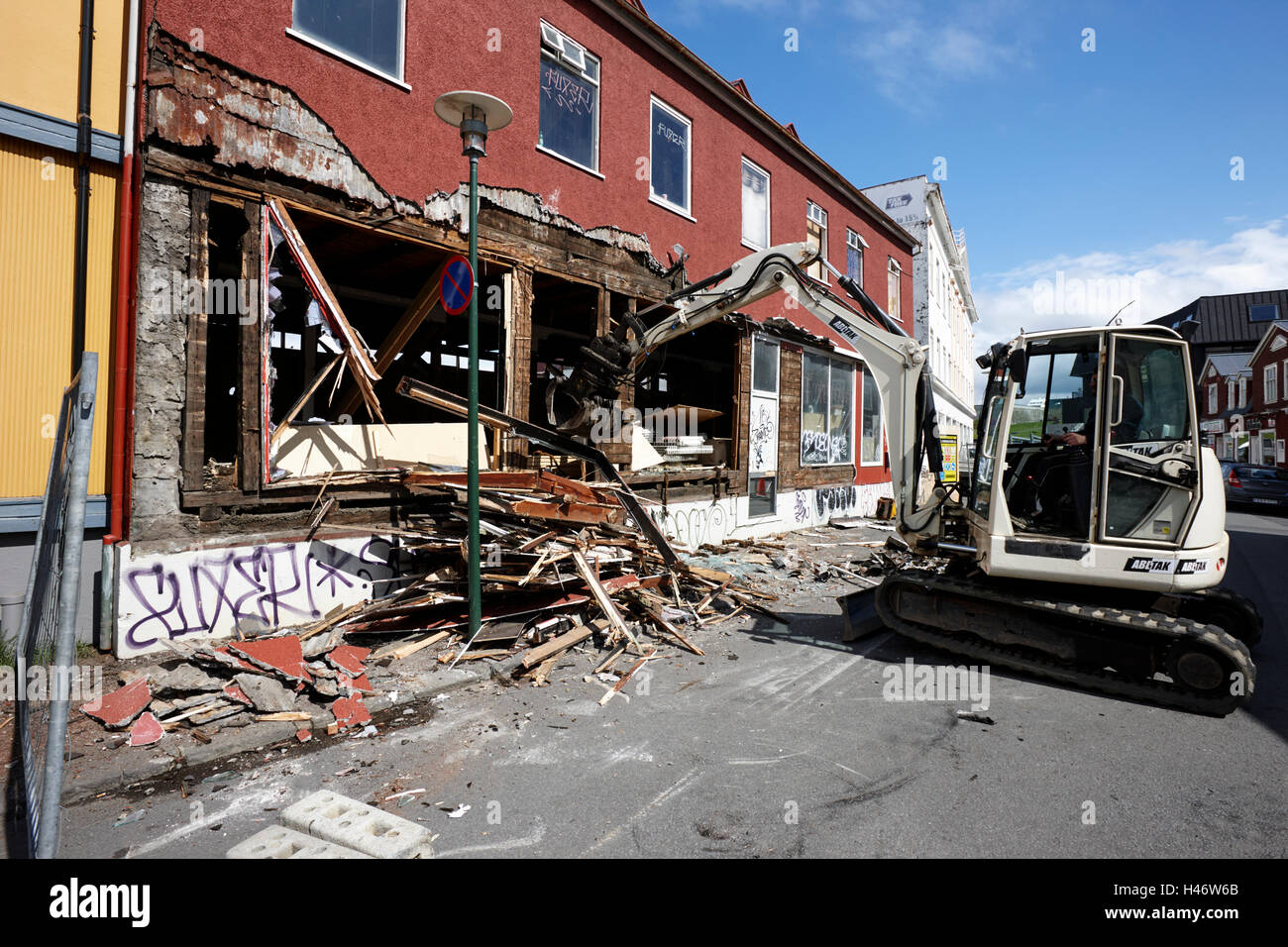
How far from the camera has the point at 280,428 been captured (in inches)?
279

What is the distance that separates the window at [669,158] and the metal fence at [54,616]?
9969mm

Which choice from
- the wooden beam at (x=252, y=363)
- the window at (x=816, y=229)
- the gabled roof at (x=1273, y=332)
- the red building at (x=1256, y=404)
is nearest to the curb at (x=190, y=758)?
the wooden beam at (x=252, y=363)

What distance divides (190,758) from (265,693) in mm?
661

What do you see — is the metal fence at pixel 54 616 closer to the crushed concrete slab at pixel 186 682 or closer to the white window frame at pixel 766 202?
the crushed concrete slab at pixel 186 682

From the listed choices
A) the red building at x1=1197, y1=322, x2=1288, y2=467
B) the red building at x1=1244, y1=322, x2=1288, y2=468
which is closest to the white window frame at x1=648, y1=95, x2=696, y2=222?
the red building at x1=1197, y1=322, x2=1288, y2=467

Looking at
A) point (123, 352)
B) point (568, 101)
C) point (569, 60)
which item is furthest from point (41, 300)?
point (569, 60)

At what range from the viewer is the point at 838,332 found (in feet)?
25.1

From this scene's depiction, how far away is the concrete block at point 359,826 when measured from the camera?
328 centimetres

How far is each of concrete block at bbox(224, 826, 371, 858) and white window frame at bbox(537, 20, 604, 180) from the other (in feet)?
29.0

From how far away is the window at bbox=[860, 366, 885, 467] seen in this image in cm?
1904

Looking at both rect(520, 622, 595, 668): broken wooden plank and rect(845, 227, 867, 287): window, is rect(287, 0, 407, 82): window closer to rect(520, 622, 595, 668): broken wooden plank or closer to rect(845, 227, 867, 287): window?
rect(520, 622, 595, 668): broken wooden plank

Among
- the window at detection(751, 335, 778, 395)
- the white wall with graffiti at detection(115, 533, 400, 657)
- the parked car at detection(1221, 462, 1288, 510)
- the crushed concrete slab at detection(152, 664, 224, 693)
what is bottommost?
the crushed concrete slab at detection(152, 664, 224, 693)

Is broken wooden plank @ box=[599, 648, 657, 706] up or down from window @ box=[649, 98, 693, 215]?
down
